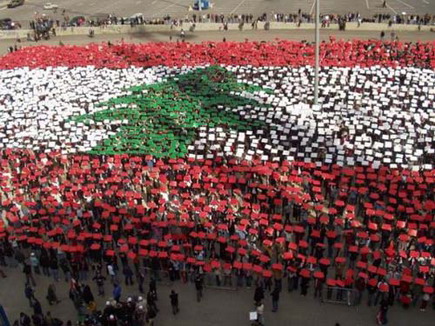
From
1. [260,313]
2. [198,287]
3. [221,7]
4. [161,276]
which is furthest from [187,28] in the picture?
[260,313]

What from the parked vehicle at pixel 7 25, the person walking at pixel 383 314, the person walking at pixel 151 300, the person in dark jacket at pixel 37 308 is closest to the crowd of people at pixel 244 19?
the parked vehicle at pixel 7 25

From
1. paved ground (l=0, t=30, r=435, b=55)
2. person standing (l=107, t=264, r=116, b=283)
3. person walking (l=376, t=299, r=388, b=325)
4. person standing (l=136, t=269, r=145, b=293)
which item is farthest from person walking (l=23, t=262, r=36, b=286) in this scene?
paved ground (l=0, t=30, r=435, b=55)

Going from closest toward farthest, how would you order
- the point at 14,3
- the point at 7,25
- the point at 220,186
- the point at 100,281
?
the point at 100,281 < the point at 220,186 < the point at 7,25 < the point at 14,3

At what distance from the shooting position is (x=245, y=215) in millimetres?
25828

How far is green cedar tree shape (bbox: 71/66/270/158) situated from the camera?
105 feet

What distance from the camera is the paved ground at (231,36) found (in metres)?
54.1

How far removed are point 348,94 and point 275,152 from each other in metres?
10.2

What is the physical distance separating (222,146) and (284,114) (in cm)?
571

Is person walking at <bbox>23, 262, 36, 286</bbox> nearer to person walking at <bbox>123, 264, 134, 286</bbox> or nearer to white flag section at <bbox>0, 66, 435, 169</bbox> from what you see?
person walking at <bbox>123, 264, 134, 286</bbox>

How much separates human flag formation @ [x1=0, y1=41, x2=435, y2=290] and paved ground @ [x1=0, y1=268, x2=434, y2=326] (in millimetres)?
1535

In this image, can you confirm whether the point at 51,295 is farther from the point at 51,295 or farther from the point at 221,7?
the point at 221,7

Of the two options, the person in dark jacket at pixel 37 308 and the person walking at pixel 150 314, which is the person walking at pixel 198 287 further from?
the person in dark jacket at pixel 37 308

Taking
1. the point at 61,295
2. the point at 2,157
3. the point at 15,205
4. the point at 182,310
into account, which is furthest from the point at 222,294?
the point at 2,157

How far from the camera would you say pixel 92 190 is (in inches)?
1069
